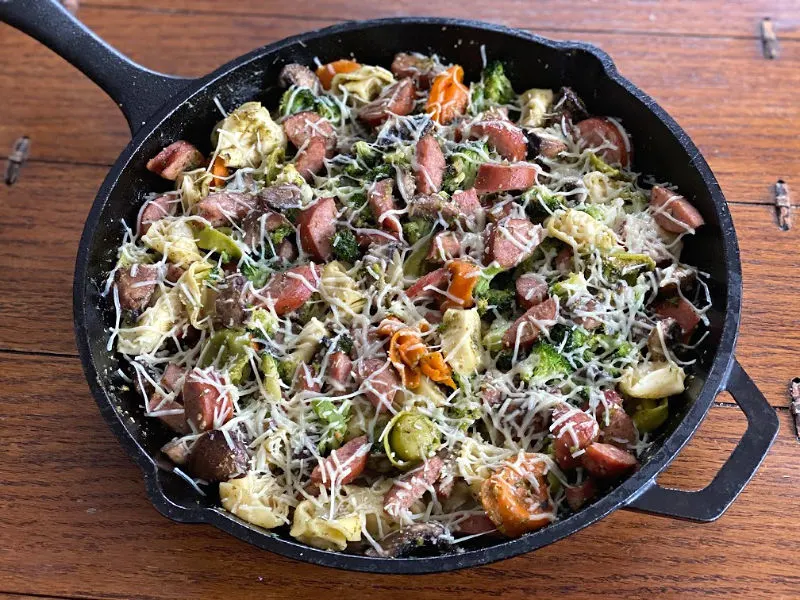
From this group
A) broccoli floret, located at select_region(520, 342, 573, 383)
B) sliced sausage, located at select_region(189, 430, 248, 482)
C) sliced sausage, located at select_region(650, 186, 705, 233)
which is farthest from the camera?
sliced sausage, located at select_region(650, 186, 705, 233)

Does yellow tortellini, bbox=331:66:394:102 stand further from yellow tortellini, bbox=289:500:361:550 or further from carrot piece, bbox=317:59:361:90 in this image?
yellow tortellini, bbox=289:500:361:550

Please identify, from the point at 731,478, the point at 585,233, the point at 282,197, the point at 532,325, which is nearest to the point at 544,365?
the point at 532,325

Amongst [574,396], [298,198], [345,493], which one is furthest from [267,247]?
[574,396]

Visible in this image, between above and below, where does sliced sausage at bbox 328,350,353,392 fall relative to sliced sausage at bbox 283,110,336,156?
below

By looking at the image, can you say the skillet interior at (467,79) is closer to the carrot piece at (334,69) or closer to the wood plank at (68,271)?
the carrot piece at (334,69)

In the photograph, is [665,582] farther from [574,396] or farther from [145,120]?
[145,120]

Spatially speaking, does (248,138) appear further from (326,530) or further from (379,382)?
(326,530)

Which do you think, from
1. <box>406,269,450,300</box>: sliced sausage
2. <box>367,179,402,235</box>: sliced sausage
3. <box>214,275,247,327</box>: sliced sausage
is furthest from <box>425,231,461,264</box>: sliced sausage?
<box>214,275,247,327</box>: sliced sausage
